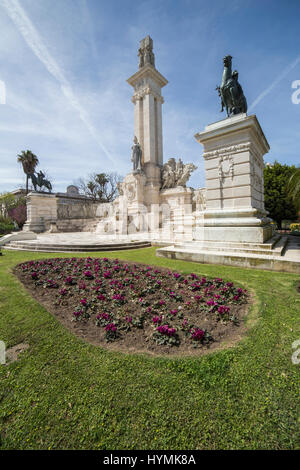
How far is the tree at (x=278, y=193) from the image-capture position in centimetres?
2005

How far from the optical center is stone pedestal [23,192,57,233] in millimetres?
21359

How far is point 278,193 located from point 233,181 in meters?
17.6

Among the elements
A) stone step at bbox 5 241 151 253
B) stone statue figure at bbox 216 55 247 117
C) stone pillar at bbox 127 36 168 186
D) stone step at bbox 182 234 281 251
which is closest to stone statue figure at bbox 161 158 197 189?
stone pillar at bbox 127 36 168 186

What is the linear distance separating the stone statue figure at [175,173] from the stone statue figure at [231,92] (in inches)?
494

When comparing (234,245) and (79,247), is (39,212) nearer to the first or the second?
(79,247)

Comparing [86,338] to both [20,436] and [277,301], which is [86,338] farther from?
[277,301]

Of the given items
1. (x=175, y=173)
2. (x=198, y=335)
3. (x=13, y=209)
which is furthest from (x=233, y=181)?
(x=13, y=209)

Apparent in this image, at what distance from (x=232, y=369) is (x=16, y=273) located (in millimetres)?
5878

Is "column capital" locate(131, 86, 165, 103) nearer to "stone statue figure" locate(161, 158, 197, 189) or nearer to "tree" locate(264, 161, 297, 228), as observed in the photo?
"stone statue figure" locate(161, 158, 197, 189)

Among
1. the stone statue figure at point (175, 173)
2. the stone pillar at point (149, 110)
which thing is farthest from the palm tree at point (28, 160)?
the stone statue figure at point (175, 173)

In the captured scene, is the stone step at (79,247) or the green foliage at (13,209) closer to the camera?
the stone step at (79,247)

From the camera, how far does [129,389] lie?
1.65 metres

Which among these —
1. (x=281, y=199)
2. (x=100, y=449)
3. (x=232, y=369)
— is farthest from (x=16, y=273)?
(x=281, y=199)

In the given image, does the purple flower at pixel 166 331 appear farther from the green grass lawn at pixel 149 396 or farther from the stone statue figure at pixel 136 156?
the stone statue figure at pixel 136 156
